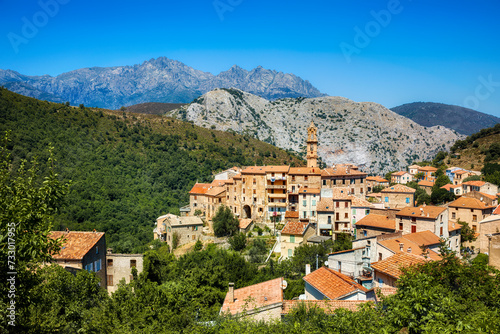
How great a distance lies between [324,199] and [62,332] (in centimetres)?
4010

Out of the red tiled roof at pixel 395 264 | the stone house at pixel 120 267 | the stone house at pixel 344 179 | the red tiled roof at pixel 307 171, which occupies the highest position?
the red tiled roof at pixel 307 171

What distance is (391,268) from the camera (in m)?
22.0

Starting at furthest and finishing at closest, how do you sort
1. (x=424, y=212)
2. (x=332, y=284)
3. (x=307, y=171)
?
(x=307, y=171)
(x=424, y=212)
(x=332, y=284)

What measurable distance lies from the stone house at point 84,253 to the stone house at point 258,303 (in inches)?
569

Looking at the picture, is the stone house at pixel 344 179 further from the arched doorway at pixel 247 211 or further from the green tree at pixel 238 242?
the green tree at pixel 238 242

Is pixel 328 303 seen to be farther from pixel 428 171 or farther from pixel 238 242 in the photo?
pixel 428 171

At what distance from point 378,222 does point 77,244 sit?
104 ft

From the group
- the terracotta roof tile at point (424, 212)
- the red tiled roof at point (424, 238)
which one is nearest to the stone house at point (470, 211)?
the terracotta roof tile at point (424, 212)

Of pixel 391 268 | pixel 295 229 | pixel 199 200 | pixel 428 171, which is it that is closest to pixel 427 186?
pixel 428 171

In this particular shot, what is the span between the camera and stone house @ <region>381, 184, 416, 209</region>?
5023 centimetres

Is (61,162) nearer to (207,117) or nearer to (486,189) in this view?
(486,189)

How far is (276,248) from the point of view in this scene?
152 ft

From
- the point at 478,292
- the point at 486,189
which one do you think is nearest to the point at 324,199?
the point at 486,189

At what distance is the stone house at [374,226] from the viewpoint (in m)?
39.8
